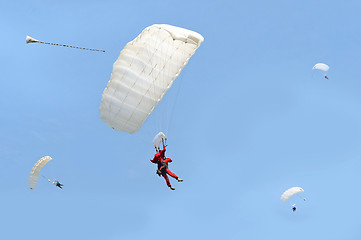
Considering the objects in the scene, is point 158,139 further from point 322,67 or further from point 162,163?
point 322,67

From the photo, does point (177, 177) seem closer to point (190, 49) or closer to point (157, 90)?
point (157, 90)

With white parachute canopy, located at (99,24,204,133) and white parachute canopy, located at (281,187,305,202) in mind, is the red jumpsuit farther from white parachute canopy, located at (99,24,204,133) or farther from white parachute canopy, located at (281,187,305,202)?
white parachute canopy, located at (281,187,305,202)

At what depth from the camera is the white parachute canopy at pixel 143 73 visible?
4509cm

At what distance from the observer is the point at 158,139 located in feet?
149

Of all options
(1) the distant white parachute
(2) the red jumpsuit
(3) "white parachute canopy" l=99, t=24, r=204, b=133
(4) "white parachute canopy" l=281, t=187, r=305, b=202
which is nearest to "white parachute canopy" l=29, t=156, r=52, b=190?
(3) "white parachute canopy" l=99, t=24, r=204, b=133

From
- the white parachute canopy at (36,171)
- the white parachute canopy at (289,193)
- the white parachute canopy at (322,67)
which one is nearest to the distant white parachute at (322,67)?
the white parachute canopy at (322,67)

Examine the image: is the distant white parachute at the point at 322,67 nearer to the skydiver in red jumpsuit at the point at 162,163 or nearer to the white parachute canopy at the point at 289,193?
the white parachute canopy at the point at 289,193

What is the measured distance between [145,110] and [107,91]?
10.2 feet

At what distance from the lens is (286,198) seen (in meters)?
73.2

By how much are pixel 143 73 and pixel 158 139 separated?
16.1 ft

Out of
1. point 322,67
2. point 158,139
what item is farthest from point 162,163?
point 322,67

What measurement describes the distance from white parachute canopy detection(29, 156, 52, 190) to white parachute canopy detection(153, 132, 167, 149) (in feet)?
87.7

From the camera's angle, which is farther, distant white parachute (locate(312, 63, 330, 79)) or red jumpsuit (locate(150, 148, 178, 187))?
distant white parachute (locate(312, 63, 330, 79))

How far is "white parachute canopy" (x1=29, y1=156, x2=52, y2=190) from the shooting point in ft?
225
